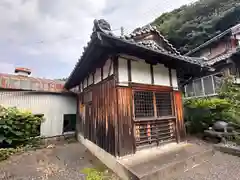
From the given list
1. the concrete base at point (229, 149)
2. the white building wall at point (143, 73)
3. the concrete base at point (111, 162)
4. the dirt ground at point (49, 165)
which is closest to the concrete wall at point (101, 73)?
the white building wall at point (143, 73)

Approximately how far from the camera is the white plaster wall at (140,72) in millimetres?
4672

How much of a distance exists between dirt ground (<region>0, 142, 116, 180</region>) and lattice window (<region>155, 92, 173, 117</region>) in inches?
107

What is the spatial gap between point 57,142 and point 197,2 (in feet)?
81.3

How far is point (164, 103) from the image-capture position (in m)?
5.36

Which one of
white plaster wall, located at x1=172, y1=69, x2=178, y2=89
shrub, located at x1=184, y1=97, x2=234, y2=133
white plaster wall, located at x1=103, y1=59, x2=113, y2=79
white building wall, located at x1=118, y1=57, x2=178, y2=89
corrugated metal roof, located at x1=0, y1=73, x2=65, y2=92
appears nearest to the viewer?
white building wall, located at x1=118, y1=57, x2=178, y2=89

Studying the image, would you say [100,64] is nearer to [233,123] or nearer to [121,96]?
[121,96]

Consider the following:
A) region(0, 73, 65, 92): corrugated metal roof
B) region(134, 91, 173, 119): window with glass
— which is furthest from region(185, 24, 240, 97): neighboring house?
Answer: region(0, 73, 65, 92): corrugated metal roof

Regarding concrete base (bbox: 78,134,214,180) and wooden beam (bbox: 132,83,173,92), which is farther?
wooden beam (bbox: 132,83,173,92)

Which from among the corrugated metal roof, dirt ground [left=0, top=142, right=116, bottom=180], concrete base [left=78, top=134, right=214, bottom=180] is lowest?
dirt ground [left=0, top=142, right=116, bottom=180]

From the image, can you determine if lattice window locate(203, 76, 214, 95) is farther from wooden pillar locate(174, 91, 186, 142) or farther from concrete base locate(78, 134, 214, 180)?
concrete base locate(78, 134, 214, 180)

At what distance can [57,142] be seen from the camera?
805cm

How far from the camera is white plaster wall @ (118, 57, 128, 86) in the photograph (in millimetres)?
4324

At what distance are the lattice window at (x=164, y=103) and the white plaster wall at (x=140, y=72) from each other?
2.37ft

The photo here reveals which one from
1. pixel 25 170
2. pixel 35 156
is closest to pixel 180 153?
pixel 25 170
